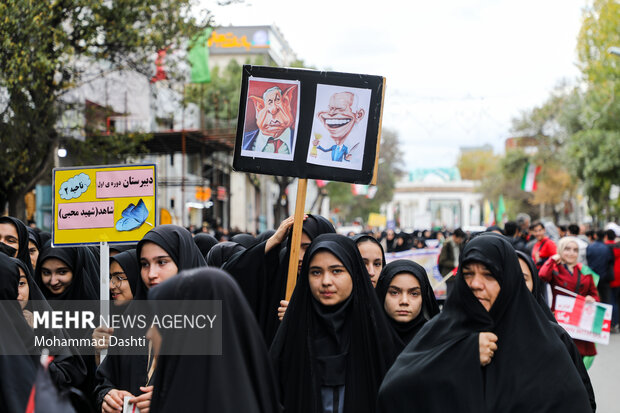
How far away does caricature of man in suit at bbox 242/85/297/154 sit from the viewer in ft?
15.7

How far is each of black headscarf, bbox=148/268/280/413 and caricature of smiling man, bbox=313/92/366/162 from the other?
212cm

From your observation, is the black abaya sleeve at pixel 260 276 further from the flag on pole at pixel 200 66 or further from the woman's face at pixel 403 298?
the flag on pole at pixel 200 66

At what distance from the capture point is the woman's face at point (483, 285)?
3449 millimetres

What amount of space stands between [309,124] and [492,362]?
1959 mm

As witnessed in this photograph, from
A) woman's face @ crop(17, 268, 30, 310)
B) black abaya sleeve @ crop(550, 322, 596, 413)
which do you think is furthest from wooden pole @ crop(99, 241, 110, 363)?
black abaya sleeve @ crop(550, 322, 596, 413)

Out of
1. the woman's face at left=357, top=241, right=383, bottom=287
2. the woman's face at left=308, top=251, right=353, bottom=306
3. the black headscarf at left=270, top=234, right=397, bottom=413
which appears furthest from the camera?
the woman's face at left=357, top=241, right=383, bottom=287

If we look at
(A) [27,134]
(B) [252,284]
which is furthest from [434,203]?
(B) [252,284]

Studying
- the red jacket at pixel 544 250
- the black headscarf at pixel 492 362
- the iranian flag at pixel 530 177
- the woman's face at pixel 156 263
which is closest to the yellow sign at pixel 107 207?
the woman's face at pixel 156 263

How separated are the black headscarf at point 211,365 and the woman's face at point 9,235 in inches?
122

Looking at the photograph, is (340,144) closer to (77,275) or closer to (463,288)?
(463,288)

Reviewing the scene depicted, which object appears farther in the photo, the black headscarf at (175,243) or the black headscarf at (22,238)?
the black headscarf at (22,238)

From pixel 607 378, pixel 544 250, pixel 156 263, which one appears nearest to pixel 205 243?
pixel 156 263

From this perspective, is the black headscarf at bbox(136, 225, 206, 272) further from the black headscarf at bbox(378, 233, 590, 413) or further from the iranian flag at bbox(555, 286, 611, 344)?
the iranian flag at bbox(555, 286, 611, 344)

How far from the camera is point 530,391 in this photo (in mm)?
3303
